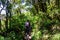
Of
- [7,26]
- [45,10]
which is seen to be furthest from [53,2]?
[7,26]

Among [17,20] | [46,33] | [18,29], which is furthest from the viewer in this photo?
[17,20]

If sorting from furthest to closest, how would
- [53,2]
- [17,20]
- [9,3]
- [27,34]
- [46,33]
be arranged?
[53,2], [9,3], [17,20], [46,33], [27,34]

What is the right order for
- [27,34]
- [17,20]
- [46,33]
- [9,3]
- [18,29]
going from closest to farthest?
1. [27,34]
2. [46,33]
3. [18,29]
4. [17,20]
5. [9,3]

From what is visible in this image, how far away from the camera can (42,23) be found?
14.2 m

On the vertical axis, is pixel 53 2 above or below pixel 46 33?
above

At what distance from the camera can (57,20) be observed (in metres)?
14.4

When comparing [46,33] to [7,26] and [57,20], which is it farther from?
[7,26]

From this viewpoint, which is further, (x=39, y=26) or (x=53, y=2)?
(x=53, y=2)

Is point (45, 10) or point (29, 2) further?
point (29, 2)

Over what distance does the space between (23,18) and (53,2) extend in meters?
4.28

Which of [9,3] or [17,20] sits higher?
[9,3]

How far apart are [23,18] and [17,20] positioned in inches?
21.6

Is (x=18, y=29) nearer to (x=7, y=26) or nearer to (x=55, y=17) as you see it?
(x=7, y=26)

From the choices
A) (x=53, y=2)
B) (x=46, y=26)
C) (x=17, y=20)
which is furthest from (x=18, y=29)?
(x=53, y=2)
